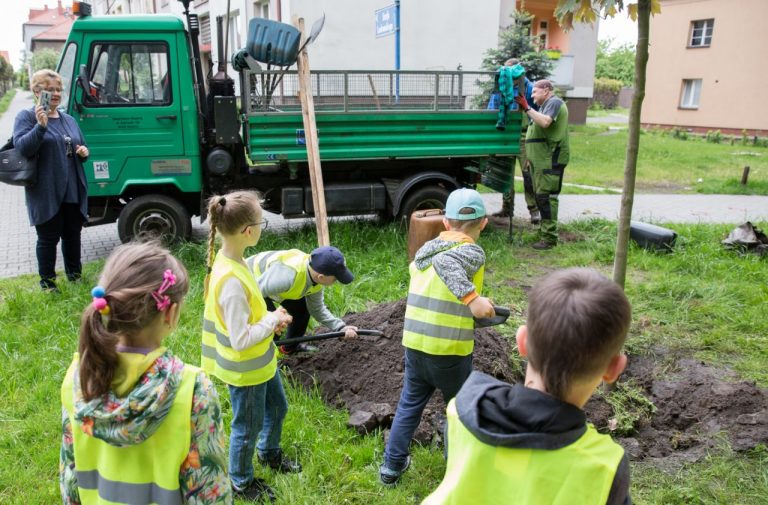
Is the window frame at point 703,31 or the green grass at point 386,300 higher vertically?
the window frame at point 703,31

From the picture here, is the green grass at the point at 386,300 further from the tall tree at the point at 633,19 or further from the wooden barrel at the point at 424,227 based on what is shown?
the tall tree at the point at 633,19

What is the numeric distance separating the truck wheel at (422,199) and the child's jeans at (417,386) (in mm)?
4697

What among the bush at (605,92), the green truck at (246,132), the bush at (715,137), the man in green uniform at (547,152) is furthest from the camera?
Answer: the bush at (605,92)

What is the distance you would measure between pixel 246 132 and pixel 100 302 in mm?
5549

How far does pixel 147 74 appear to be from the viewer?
21.1 ft

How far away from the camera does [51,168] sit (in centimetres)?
530

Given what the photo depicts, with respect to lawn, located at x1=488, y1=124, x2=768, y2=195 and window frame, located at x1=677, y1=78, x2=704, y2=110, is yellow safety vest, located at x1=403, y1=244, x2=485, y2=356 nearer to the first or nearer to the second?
lawn, located at x1=488, y1=124, x2=768, y2=195

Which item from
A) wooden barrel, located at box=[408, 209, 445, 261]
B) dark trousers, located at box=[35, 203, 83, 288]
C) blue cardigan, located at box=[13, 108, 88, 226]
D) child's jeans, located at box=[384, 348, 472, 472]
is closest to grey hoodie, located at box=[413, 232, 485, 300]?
child's jeans, located at box=[384, 348, 472, 472]

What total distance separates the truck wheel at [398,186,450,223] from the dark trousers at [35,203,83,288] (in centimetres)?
359

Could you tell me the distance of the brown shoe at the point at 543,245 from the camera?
7.27 meters

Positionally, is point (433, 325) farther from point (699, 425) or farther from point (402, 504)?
point (699, 425)

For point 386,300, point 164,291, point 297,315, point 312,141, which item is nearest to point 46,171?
point 312,141

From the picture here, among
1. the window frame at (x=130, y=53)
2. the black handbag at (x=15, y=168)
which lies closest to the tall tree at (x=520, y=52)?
the window frame at (x=130, y=53)

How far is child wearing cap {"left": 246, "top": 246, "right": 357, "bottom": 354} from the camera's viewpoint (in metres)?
3.27
